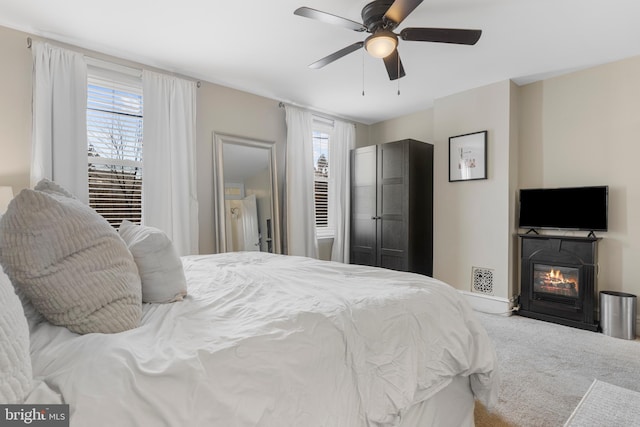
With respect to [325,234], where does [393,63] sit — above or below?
above

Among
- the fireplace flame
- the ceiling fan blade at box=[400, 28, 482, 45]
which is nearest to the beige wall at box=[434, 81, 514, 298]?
the fireplace flame

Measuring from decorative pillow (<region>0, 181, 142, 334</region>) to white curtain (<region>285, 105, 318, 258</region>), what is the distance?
3363 mm

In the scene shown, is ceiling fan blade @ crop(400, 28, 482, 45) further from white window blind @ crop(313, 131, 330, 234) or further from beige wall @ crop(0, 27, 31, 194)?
beige wall @ crop(0, 27, 31, 194)

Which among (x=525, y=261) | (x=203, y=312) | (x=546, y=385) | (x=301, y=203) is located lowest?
(x=546, y=385)

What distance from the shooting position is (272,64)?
11.0 ft

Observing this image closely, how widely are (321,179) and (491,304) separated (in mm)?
2830

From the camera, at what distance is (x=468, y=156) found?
13.1 feet

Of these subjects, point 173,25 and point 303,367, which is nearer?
point 303,367

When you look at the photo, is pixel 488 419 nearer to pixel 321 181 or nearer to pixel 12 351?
pixel 12 351

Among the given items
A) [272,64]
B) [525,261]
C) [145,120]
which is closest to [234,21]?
[272,64]

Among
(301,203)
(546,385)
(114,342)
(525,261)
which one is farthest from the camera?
(301,203)

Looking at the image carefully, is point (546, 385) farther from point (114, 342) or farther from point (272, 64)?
point (272, 64)

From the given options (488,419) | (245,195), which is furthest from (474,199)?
(245,195)

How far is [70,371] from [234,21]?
267 centimetres
